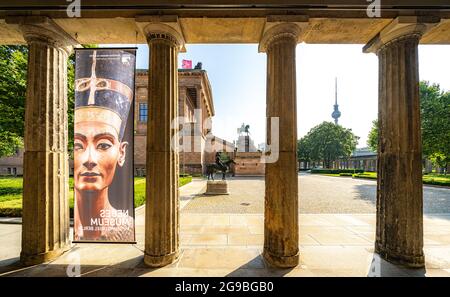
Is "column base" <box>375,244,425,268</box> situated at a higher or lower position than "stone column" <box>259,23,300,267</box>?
lower

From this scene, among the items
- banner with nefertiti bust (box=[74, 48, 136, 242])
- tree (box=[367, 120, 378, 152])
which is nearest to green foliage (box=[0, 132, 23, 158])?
banner with nefertiti bust (box=[74, 48, 136, 242])

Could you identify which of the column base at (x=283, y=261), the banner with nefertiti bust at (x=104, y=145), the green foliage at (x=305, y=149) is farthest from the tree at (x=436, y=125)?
the green foliage at (x=305, y=149)

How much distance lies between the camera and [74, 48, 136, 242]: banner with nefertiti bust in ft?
16.3

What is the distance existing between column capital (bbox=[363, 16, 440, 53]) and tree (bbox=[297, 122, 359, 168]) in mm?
56933

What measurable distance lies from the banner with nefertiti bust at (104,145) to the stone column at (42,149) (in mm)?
542

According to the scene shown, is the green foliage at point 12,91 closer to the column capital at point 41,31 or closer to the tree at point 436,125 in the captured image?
the column capital at point 41,31

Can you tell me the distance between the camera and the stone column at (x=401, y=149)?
4797 millimetres

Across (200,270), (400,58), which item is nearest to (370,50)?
(400,58)

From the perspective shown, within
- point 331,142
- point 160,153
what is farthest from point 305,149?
point 160,153

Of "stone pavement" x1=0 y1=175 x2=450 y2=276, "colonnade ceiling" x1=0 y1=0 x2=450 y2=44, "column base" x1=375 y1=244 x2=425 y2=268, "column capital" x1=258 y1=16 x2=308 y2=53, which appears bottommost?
"stone pavement" x1=0 y1=175 x2=450 y2=276

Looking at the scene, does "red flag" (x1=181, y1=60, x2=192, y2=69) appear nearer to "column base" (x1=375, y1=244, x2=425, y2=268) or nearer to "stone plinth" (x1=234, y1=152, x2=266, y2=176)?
"stone plinth" (x1=234, y1=152, x2=266, y2=176)

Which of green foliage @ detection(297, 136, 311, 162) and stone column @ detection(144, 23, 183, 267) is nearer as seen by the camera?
stone column @ detection(144, 23, 183, 267)

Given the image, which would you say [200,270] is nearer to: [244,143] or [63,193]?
[63,193]

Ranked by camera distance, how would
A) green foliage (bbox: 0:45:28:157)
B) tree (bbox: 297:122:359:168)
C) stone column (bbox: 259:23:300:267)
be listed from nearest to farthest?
stone column (bbox: 259:23:300:267) < green foliage (bbox: 0:45:28:157) < tree (bbox: 297:122:359:168)
